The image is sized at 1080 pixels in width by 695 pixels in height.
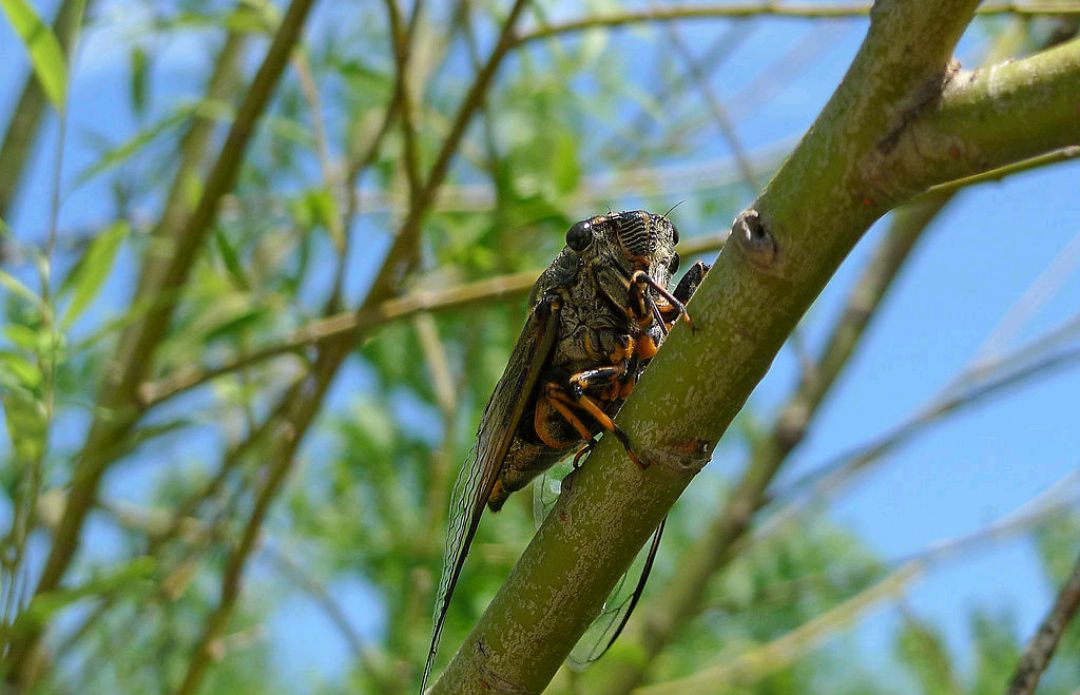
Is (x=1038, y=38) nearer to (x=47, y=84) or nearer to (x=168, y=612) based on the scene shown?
(x=47, y=84)

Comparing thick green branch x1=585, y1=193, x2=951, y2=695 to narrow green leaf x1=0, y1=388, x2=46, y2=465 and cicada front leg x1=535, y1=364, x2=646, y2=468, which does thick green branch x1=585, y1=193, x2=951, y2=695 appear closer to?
cicada front leg x1=535, y1=364, x2=646, y2=468

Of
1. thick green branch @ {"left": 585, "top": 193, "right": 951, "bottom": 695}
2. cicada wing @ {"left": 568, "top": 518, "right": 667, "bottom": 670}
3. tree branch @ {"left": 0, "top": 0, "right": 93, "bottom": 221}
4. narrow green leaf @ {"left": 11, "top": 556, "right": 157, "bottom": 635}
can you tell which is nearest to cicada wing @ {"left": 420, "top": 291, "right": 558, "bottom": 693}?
cicada wing @ {"left": 568, "top": 518, "right": 667, "bottom": 670}

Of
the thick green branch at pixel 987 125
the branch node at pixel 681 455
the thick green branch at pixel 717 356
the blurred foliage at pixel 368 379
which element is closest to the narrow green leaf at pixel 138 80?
the blurred foliage at pixel 368 379

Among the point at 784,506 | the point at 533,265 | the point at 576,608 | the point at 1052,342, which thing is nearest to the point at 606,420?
the point at 576,608

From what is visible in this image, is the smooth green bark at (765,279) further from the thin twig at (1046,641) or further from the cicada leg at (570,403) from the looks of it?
the thin twig at (1046,641)

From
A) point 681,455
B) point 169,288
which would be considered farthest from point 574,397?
point 169,288

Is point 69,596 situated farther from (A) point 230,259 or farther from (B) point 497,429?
(A) point 230,259
